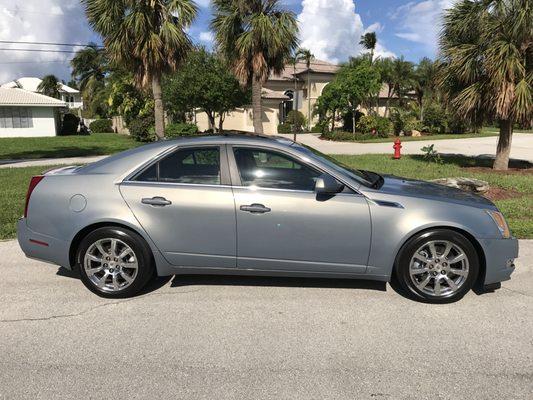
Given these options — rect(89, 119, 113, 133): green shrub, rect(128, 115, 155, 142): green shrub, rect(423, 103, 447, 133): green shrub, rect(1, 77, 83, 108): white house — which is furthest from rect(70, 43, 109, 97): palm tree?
rect(423, 103, 447, 133): green shrub

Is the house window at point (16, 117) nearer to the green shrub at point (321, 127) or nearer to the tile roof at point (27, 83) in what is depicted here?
the green shrub at point (321, 127)

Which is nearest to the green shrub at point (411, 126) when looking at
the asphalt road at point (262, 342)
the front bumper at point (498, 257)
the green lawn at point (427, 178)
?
the green lawn at point (427, 178)

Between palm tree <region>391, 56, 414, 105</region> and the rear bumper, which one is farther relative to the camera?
palm tree <region>391, 56, 414, 105</region>

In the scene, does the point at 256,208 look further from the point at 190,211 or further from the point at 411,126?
the point at 411,126

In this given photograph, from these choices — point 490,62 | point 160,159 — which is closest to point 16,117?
point 490,62

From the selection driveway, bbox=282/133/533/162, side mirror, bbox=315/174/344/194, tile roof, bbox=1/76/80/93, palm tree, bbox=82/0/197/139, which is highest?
tile roof, bbox=1/76/80/93

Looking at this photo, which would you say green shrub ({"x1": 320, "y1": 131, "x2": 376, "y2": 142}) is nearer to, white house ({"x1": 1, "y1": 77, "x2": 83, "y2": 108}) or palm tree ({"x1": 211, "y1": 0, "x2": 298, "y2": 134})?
palm tree ({"x1": 211, "y1": 0, "x2": 298, "y2": 134})

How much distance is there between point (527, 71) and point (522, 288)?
9.37 m

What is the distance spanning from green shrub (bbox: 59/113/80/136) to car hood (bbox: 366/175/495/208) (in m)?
40.4

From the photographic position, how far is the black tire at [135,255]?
13.4 ft

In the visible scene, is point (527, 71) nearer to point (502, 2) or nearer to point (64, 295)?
point (502, 2)

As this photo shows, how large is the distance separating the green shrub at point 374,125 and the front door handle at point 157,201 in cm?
3198

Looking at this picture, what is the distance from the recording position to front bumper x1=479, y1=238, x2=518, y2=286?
392cm

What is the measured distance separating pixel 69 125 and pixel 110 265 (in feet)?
131
